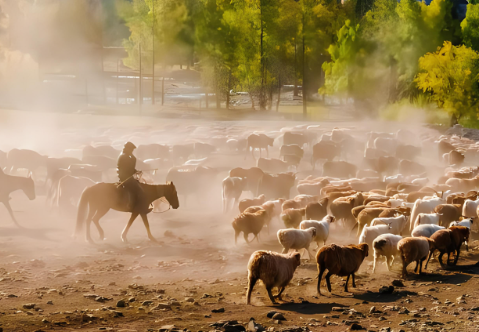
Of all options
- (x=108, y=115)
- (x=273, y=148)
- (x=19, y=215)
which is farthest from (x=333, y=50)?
(x=19, y=215)

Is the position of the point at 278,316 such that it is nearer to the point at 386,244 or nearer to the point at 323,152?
the point at 386,244

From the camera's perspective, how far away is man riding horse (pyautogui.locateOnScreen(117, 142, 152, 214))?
53.0ft

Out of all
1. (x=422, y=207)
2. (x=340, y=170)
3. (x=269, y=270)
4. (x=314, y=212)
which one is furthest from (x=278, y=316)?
(x=340, y=170)

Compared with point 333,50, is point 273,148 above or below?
below

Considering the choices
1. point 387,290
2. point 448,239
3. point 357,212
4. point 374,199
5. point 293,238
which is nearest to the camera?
point 387,290

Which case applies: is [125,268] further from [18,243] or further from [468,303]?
[468,303]

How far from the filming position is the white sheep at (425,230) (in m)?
14.3

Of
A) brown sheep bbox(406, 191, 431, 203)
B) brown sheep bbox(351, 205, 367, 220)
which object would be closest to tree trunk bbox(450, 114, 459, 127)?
brown sheep bbox(406, 191, 431, 203)

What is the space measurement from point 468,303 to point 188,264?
20.2 feet

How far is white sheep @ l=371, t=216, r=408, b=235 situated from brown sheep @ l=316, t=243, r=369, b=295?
2.87 meters

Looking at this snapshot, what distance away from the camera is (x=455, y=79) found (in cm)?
4284

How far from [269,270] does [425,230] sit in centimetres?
519

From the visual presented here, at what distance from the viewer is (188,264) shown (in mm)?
14219

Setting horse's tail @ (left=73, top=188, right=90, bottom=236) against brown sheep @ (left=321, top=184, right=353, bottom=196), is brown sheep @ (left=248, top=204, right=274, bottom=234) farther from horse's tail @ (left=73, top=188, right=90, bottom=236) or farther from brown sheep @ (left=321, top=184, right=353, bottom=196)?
horse's tail @ (left=73, top=188, right=90, bottom=236)
